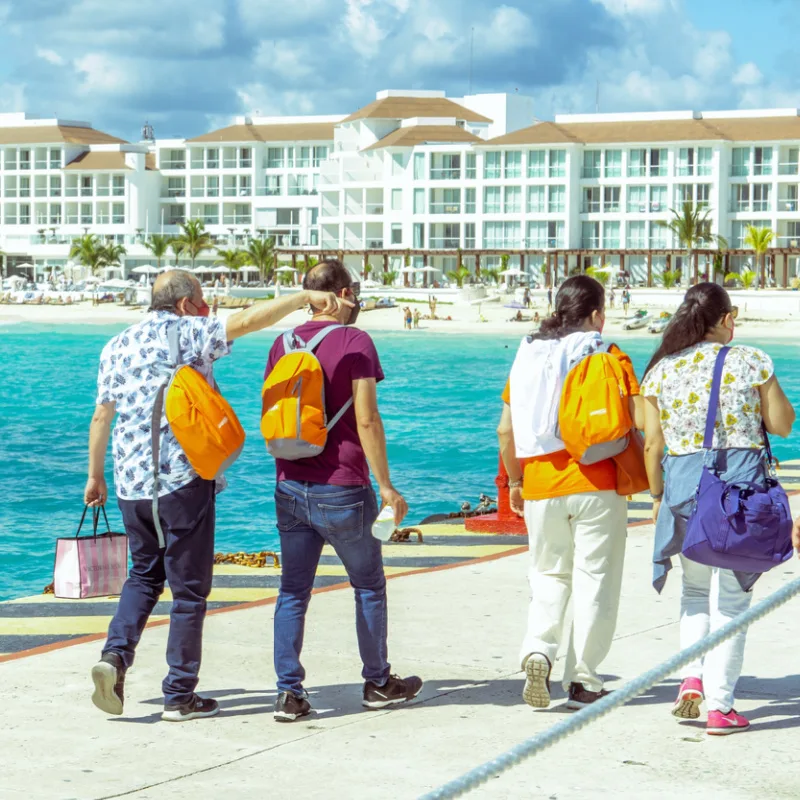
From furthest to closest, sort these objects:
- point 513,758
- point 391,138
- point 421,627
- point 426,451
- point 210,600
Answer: point 391,138, point 426,451, point 210,600, point 421,627, point 513,758

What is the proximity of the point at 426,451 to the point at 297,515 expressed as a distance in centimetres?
2642

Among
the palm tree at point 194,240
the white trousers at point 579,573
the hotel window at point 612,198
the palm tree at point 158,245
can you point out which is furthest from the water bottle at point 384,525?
the palm tree at point 158,245

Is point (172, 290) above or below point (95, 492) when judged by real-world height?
above

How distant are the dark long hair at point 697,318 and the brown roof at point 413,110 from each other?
104 metres

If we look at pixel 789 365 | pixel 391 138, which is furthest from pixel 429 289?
pixel 789 365

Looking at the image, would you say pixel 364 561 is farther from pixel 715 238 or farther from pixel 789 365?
pixel 715 238

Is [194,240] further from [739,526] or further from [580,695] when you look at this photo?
[739,526]

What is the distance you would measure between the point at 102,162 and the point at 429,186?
3700cm

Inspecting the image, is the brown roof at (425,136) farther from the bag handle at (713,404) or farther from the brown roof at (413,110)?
the bag handle at (713,404)

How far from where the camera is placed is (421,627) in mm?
7500

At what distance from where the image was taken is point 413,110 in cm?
11012

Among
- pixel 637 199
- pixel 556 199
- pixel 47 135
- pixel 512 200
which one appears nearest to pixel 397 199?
pixel 512 200

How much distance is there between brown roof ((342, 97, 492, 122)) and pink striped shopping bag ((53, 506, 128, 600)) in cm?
10306

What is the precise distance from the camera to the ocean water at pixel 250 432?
21203 millimetres
